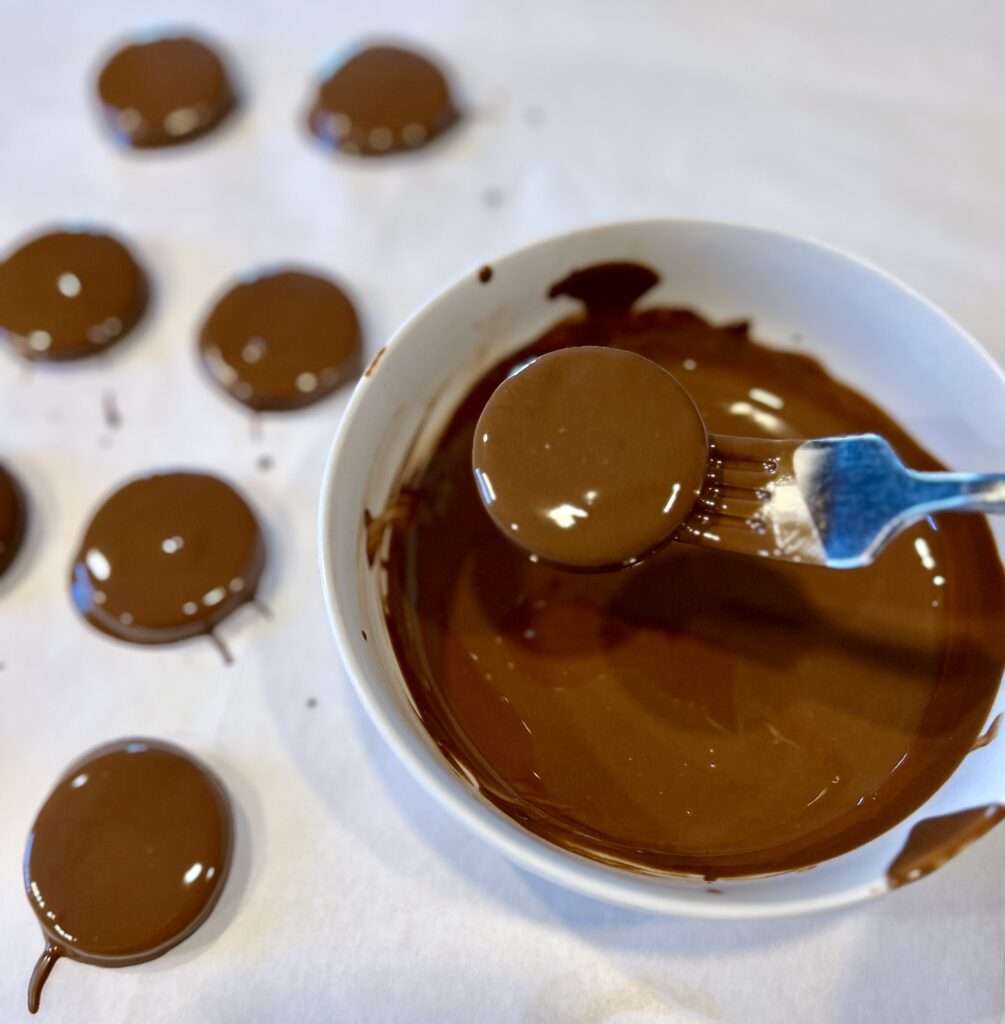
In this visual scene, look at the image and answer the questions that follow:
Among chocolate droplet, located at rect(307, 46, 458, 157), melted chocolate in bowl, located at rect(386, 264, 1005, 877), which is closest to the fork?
melted chocolate in bowl, located at rect(386, 264, 1005, 877)

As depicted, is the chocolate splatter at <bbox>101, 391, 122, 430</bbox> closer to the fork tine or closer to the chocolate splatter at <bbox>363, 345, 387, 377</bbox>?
the chocolate splatter at <bbox>363, 345, 387, 377</bbox>

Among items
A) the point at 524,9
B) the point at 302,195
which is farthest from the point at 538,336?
the point at 524,9

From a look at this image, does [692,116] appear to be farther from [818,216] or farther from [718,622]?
[718,622]

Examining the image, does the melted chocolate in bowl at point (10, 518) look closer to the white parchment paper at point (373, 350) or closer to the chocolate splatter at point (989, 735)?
the white parchment paper at point (373, 350)

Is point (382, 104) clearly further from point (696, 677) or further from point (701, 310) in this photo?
point (696, 677)

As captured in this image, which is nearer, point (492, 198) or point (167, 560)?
point (167, 560)

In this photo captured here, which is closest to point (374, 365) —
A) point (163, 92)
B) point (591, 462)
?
point (591, 462)
